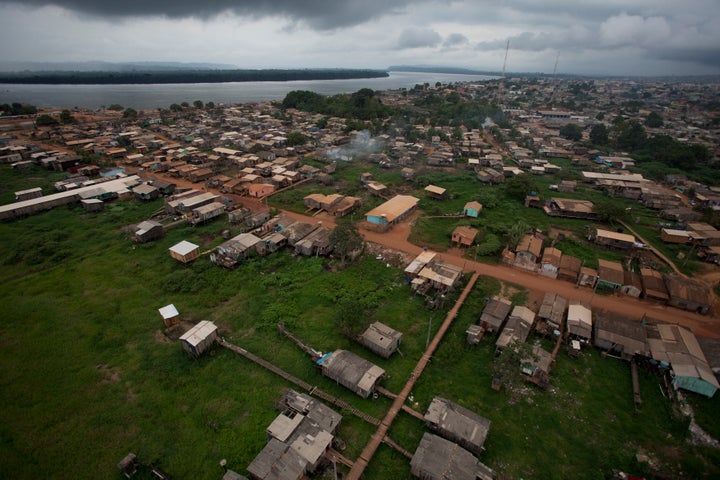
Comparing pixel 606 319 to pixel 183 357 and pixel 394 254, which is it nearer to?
pixel 394 254

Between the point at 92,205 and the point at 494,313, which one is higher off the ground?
the point at 92,205

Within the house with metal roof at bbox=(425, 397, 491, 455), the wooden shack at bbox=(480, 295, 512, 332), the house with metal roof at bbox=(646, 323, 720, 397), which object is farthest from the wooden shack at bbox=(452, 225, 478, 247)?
the house with metal roof at bbox=(425, 397, 491, 455)

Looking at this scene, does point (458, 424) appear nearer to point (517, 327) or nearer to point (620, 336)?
point (517, 327)

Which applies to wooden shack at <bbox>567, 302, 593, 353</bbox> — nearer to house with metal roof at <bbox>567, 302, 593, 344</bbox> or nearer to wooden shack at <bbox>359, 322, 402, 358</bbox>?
house with metal roof at <bbox>567, 302, 593, 344</bbox>

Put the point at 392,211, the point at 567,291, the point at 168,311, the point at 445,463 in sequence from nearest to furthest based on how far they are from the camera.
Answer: the point at 445,463 < the point at 168,311 < the point at 567,291 < the point at 392,211

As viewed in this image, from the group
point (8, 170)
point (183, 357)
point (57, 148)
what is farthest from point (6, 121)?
point (183, 357)

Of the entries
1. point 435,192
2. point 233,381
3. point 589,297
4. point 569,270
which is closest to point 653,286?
point 589,297

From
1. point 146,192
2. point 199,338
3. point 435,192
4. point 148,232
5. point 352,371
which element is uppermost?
point 146,192
